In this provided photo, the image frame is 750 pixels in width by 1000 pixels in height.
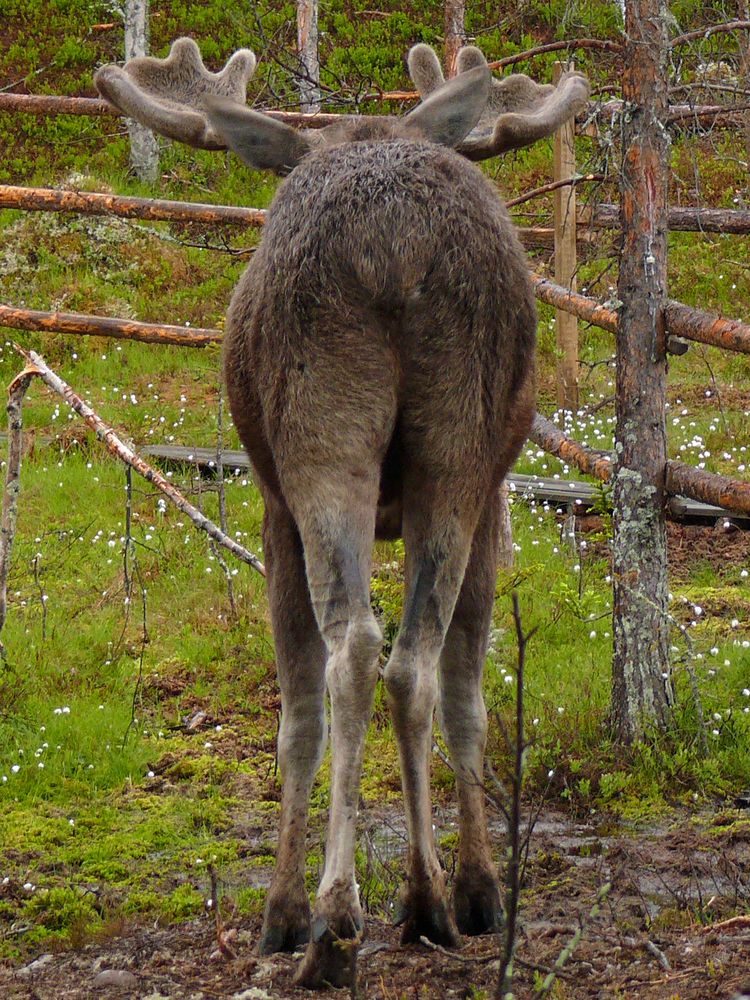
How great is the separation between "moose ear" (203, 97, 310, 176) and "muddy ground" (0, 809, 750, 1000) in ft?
8.02

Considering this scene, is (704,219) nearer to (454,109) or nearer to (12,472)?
(454,109)

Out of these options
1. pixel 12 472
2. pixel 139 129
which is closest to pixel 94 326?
pixel 12 472

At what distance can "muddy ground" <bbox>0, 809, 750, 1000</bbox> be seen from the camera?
3.48m

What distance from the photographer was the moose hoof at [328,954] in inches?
135

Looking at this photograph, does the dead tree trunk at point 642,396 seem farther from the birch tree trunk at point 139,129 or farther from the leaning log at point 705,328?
the birch tree trunk at point 139,129

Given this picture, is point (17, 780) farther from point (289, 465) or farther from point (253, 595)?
point (289, 465)

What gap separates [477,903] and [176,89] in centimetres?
298

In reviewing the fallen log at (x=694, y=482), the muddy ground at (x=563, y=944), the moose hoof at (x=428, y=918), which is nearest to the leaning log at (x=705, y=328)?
the fallen log at (x=694, y=482)

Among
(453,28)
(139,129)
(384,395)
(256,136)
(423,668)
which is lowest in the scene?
(423,668)

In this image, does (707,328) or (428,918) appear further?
(707,328)

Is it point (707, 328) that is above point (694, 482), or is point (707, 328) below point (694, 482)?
above

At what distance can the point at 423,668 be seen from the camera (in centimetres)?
368

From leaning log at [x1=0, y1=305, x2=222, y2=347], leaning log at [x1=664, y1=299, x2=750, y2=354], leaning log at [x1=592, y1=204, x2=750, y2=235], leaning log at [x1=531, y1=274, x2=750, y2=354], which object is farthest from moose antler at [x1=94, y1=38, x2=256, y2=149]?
leaning log at [x1=0, y1=305, x2=222, y2=347]

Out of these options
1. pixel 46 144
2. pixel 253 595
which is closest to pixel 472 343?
pixel 253 595
